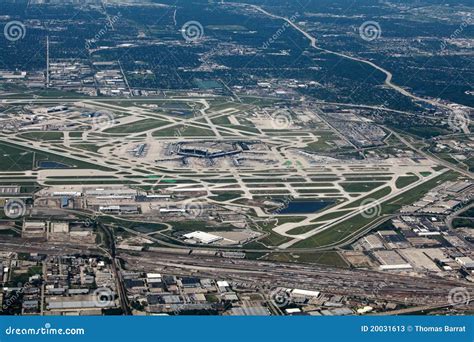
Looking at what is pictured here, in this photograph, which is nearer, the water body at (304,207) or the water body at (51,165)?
the water body at (304,207)

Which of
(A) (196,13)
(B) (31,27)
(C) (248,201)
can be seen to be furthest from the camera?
(A) (196,13)

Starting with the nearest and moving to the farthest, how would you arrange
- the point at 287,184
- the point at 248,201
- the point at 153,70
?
the point at 248,201 < the point at 287,184 < the point at 153,70

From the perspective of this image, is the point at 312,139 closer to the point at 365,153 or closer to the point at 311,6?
the point at 365,153

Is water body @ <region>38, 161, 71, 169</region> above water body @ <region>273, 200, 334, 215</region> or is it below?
above

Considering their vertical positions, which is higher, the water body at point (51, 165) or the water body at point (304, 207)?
the water body at point (51, 165)

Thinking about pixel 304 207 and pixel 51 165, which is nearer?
pixel 304 207

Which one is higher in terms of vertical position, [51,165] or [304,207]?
[51,165]

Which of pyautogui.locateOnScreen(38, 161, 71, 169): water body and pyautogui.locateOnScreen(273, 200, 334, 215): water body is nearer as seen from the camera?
pyautogui.locateOnScreen(273, 200, 334, 215): water body

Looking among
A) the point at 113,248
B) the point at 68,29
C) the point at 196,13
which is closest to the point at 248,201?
the point at 113,248
